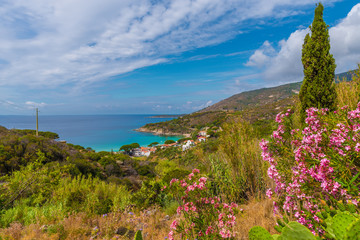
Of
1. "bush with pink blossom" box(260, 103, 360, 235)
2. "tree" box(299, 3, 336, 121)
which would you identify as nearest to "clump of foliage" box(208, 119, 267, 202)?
"bush with pink blossom" box(260, 103, 360, 235)

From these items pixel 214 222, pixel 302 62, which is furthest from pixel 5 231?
pixel 302 62

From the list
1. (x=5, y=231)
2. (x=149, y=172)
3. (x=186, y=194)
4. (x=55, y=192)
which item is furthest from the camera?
(x=149, y=172)

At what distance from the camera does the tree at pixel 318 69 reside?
5191mm

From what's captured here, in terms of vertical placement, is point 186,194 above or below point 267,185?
above

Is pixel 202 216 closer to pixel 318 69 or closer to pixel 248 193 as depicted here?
pixel 248 193

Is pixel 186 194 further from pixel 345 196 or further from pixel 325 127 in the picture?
pixel 325 127

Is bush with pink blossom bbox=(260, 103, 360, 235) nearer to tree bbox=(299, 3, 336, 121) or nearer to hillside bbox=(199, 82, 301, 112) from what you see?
tree bbox=(299, 3, 336, 121)

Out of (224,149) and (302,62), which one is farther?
(302,62)

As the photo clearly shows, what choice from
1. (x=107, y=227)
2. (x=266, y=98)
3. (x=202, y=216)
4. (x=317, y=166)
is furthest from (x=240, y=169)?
(x=266, y=98)

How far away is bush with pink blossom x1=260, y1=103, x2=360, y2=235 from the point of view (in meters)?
1.53

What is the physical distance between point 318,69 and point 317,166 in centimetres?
498

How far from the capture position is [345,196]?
61.9 inches

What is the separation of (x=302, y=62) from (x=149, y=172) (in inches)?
413

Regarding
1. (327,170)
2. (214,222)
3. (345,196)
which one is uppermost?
(327,170)
